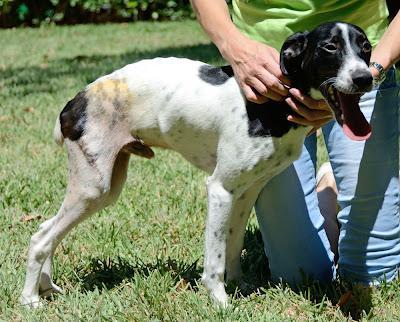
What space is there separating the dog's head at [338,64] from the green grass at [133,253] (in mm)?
901

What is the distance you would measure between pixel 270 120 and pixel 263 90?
137mm

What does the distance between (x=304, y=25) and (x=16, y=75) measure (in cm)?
705

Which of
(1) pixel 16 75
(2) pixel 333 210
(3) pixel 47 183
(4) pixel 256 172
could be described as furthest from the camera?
(1) pixel 16 75

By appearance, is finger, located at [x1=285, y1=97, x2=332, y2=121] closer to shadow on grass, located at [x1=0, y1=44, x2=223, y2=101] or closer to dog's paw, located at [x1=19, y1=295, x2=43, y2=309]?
dog's paw, located at [x1=19, y1=295, x2=43, y2=309]

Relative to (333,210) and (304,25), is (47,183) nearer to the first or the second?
(333,210)

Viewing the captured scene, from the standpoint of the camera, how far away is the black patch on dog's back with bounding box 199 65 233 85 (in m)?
3.31

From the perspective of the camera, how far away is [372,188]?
12.2ft

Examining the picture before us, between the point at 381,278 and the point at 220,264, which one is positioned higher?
the point at 220,264

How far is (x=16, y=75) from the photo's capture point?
9.97 meters

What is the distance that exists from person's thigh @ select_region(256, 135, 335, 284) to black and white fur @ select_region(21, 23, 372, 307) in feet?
0.77

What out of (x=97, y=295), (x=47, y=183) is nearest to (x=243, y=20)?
(x=97, y=295)

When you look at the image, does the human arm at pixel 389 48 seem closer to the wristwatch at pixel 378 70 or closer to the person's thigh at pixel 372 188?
the wristwatch at pixel 378 70

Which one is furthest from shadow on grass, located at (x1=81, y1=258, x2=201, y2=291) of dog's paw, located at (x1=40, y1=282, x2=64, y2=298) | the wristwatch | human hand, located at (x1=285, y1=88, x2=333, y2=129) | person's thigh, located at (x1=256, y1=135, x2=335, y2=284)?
A: the wristwatch

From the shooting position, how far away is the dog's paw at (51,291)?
3.47 metres
